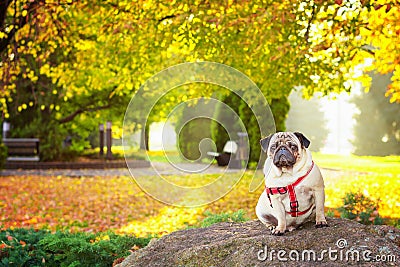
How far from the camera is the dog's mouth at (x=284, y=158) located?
3.54 metres

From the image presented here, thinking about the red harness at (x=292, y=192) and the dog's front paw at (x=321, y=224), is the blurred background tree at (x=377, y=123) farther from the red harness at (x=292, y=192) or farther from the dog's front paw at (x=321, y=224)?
the red harness at (x=292, y=192)

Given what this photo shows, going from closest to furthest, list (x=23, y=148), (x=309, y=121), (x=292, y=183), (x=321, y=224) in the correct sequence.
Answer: (x=292, y=183) → (x=321, y=224) → (x=23, y=148) → (x=309, y=121)

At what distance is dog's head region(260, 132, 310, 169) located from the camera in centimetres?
355

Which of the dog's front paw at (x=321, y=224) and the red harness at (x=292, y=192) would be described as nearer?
the red harness at (x=292, y=192)

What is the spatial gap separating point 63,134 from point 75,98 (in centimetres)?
210

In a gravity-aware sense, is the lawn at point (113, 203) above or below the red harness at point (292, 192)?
below

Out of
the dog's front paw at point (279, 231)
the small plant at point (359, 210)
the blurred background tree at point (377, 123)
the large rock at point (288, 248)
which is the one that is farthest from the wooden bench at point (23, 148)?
the blurred background tree at point (377, 123)

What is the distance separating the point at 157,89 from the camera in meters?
15.3

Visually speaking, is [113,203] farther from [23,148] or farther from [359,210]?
[23,148]

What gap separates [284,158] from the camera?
3.54 m

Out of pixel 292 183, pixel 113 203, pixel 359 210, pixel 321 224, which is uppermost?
pixel 292 183

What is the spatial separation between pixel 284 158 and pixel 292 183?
239mm

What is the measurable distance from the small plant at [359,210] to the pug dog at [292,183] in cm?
269

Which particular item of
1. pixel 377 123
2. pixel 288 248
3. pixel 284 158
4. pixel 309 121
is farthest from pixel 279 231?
pixel 309 121
